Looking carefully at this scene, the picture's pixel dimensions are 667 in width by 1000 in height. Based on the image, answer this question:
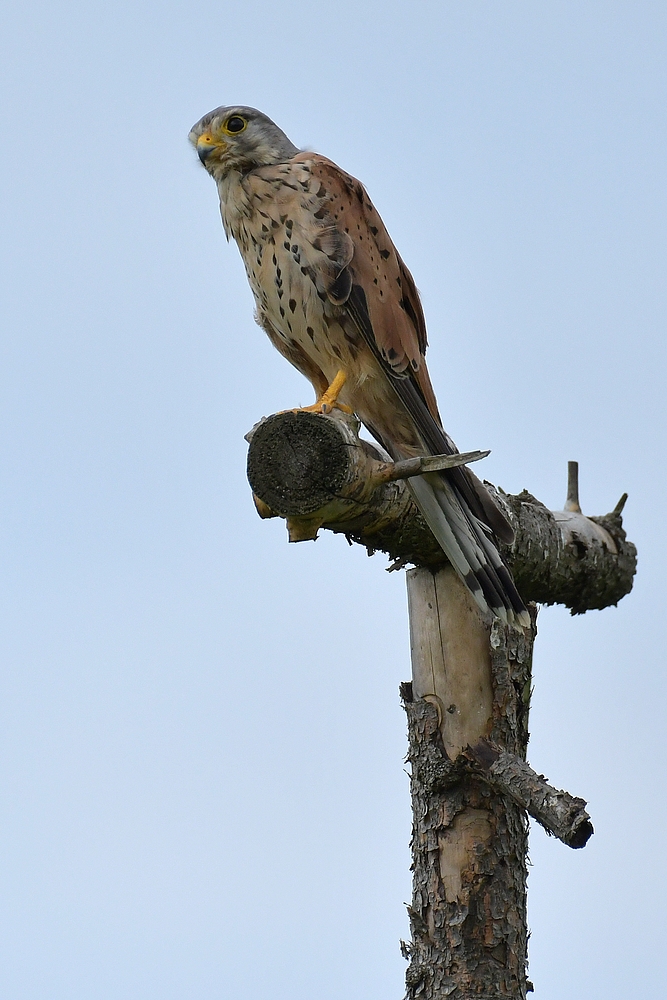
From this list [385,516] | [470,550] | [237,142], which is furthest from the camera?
[237,142]

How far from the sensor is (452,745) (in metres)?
3.19

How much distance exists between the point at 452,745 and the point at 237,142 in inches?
76.7

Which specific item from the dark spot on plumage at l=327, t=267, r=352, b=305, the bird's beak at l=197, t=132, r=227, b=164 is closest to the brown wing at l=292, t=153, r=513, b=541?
the dark spot on plumage at l=327, t=267, r=352, b=305

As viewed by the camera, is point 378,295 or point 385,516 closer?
point 385,516

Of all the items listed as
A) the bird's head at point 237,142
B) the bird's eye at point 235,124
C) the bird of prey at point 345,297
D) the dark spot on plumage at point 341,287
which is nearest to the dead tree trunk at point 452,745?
the bird of prey at point 345,297

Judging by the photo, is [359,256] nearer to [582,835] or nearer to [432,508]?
[432,508]

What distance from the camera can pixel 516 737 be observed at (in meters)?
3.27

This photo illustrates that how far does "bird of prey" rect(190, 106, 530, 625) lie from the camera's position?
124 inches

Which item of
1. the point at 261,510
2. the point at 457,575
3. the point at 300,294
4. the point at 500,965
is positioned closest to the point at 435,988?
the point at 500,965

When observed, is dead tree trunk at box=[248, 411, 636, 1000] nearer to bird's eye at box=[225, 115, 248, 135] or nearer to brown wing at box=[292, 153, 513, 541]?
brown wing at box=[292, 153, 513, 541]

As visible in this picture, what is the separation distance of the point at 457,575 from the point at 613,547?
3.55 ft

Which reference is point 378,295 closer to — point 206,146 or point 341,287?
point 341,287

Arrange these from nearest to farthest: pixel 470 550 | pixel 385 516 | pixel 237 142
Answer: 1. pixel 385 516
2. pixel 470 550
3. pixel 237 142

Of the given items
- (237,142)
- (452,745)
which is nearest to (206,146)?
(237,142)
